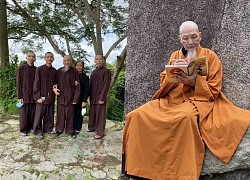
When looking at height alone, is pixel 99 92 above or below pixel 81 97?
above

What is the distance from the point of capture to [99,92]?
5504 millimetres

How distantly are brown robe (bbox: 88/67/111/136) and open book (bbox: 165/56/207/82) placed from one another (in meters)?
2.11

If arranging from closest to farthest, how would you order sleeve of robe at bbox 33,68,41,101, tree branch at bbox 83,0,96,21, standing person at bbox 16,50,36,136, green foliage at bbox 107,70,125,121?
1. sleeve of robe at bbox 33,68,41,101
2. standing person at bbox 16,50,36,136
3. tree branch at bbox 83,0,96,21
4. green foliage at bbox 107,70,125,121

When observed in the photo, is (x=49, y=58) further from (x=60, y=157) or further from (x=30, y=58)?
(x=60, y=157)

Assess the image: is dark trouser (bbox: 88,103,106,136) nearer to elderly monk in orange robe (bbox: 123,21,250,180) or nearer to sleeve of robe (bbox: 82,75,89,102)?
sleeve of robe (bbox: 82,75,89,102)

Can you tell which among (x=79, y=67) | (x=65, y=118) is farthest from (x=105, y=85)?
(x=65, y=118)

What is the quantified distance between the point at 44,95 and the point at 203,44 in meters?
2.91

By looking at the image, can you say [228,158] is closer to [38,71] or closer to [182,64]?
[182,64]

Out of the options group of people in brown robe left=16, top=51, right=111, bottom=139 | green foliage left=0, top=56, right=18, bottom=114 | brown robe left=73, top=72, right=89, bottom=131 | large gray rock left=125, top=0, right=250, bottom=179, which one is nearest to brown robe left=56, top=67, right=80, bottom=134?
group of people in brown robe left=16, top=51, right=111, bottom=139

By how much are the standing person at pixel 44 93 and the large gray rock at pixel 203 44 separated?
150cm

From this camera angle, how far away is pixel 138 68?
4852mm

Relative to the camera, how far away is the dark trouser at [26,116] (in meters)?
5.62

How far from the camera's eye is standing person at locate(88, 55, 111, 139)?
5.47 m

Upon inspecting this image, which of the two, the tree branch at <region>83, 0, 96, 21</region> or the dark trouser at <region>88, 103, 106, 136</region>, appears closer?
the dark trouser at <region>88, 103, 106, 136</region>
